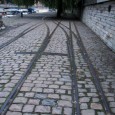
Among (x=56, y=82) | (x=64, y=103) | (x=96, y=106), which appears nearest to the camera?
(x=96, y=106)

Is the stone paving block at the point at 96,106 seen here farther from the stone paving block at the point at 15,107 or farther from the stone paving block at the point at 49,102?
the stone paving block at the point at 15,107

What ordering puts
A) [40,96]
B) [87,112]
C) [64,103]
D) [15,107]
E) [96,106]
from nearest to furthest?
[87,112], [15,107], [96,106], [64,103], [40,96]

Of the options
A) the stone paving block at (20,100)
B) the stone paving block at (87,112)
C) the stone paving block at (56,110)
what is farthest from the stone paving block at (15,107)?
the stone paving block at (87,112)

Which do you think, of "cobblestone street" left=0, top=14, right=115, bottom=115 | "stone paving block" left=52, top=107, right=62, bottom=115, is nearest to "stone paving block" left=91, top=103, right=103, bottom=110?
"cobblestone street" left=0, top=14, right=115, bottom=115

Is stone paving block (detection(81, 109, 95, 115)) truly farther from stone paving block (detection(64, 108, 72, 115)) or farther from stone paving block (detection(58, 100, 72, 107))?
stone paving block (detection(58, 100, 72, 107))

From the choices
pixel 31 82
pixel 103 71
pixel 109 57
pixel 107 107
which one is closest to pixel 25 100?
pixel 31 82

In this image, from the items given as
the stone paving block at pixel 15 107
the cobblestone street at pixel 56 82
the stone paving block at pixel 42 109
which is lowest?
the cobblestone street at pixel 56 82

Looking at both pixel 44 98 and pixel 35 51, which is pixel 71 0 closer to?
pixel 35 51

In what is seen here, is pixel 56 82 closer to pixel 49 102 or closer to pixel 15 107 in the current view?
pixel 49 102

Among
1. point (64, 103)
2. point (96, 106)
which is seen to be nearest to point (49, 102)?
point (64, 103)

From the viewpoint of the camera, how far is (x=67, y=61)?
910 cm

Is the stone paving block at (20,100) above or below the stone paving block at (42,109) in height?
above

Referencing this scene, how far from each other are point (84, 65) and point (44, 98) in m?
3.30

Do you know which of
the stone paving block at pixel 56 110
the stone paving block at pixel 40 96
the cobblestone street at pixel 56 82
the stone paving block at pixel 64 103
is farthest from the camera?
the stone paving block at pixel 40 96
